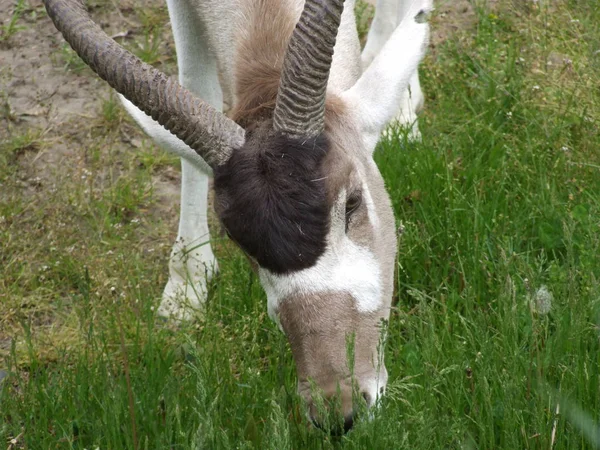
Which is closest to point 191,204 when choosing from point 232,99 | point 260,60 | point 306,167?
point 232,99

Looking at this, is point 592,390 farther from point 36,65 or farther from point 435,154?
point 36,65

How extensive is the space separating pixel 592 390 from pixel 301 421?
39.4 inches

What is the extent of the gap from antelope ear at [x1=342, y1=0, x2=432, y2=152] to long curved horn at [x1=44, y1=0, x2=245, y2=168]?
2.03 feet

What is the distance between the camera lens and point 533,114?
5359mm

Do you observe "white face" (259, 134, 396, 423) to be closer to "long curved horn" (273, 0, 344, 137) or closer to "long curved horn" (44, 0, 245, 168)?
"long curved horn" (273, 0, 344, 137)

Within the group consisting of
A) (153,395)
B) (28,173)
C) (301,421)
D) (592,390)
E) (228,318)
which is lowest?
(28,173)

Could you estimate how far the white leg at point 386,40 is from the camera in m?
5.60

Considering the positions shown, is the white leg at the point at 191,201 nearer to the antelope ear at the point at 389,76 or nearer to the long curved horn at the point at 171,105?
the antelope ear at the point at 389,76

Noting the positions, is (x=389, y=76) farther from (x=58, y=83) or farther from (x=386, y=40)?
(x=58, y=83)

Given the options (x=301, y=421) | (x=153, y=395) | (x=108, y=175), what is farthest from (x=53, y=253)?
(x=301, y=421)

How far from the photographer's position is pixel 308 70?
10.4 feet

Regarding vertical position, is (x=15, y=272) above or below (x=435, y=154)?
below

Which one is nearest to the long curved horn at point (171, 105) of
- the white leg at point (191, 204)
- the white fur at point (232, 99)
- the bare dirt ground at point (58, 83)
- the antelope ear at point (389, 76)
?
the white fur at point (232, 99)

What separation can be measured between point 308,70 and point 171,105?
494mm
